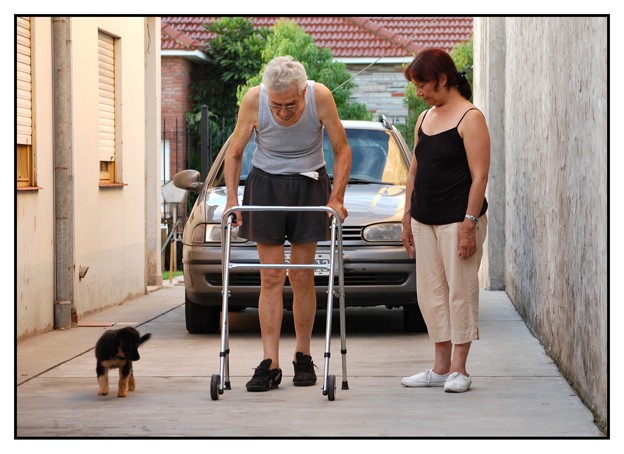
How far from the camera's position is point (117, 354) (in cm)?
720

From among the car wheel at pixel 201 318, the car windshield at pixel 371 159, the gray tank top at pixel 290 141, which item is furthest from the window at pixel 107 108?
the gray tank top at pixel 290 141

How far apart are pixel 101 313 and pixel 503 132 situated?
5486mm

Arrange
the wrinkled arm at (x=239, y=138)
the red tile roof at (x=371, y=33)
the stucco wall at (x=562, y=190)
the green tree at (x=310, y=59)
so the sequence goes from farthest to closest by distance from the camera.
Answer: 1. the red tile roof at (x=371, y=33)
2. the green tree at (x=310, y=59)
3. the wrinkled arm at (x=239, y=138)
4. the stucco wall at (x=562, y=190)

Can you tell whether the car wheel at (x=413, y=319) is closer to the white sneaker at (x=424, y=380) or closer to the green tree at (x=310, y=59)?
the white sneaker at (x=424, y=380)

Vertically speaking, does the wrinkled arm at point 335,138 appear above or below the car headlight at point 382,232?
above

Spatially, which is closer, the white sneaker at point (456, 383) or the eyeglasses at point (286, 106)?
the eyeglasses at point (286, 106)

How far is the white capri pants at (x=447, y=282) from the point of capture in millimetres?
7195

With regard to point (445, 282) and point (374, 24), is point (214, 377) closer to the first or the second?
point (445, 282)

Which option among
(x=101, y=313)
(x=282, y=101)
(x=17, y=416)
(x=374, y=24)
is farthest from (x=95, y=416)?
(x=374, y=24)

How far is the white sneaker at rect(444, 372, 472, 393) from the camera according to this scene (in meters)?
7.15

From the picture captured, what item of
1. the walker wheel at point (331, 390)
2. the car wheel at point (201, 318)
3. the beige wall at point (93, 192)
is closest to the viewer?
the walker wheel at point (331, 390)

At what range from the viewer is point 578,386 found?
7125 mm

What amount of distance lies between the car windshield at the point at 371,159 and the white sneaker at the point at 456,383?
364 centimetres

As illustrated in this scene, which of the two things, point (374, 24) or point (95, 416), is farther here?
point (374, 24)
